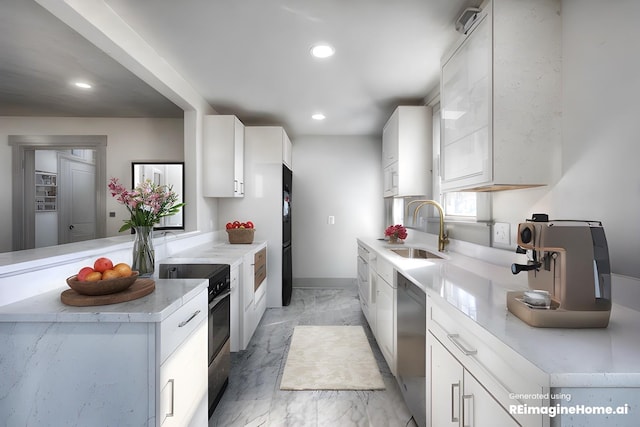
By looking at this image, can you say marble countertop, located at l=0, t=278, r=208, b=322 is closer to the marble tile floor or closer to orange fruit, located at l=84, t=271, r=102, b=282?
orange fruit, located at l=84, t=271, r=102, b=282

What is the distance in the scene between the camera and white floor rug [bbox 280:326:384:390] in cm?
217

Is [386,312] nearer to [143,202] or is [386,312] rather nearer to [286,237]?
[143,202]

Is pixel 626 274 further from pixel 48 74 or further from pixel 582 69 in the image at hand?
pixel 48 74

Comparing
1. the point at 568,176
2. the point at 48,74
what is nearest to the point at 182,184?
the point at 48,74

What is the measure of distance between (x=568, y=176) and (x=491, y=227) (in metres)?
0.61

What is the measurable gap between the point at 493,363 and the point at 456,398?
1.14 ft

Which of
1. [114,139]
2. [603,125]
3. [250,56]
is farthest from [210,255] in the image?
[603,125]

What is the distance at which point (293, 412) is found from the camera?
188 cm

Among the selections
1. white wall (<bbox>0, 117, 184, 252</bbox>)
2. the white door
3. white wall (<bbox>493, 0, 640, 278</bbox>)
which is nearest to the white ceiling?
white wall (<bbox>0, 117, 184, 252</bbox>)

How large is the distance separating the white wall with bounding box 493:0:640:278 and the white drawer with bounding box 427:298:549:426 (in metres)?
0.68

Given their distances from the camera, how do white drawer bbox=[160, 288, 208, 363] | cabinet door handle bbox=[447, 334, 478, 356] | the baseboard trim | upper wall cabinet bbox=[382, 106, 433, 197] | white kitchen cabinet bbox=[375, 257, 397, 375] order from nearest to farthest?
cabinet door handle bbox=[447, 334, 478, 356] < white drawer bbox=[160, 288, 208, 363] < white kitchen cabinet bbox=[375, 257, 397, 375] < upper wall cabinet bbox=[382, 106, 433, 197] < the baseboard trim

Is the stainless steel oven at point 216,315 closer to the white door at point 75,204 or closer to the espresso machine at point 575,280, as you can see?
the espresso machine at point 575,280

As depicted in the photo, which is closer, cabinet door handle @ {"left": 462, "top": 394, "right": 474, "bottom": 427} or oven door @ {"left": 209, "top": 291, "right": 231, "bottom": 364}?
cabinet door handle @ {"left": 462, "top": 394, "right": 474, "bottom": 427}

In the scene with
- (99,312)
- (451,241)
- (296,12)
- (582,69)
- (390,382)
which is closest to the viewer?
(99,312)
